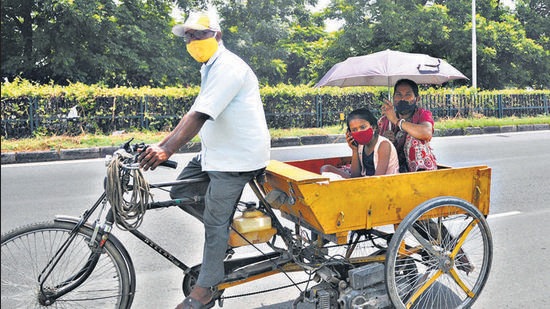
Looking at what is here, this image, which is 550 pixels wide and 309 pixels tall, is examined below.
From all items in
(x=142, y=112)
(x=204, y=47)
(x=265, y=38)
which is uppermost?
(x=265, y=38)

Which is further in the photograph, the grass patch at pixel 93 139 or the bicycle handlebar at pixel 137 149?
the grass patch at pixel 93 139

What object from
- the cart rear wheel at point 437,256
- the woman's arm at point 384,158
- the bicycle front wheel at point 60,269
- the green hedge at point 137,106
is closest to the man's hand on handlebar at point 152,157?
the bicycle front wheel at point 60,269

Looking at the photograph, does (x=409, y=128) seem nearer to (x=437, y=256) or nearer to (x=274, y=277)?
(x=437, y=256)

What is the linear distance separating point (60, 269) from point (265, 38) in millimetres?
21562

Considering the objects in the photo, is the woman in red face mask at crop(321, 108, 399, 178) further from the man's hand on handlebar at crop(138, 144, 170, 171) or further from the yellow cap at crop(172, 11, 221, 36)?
the man's hand on handlebar at crop(138, 144, 170, 171)

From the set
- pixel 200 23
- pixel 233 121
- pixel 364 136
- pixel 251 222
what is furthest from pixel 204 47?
pixel 364 136

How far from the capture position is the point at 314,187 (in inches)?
107

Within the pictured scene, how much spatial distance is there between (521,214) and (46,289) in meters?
4.79

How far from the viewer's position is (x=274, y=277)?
12.7ft

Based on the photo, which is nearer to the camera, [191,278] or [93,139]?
[191,278]

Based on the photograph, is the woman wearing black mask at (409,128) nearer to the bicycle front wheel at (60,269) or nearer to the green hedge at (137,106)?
the bicycle front wheel at (60,269)

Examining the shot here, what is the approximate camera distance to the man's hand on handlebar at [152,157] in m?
2.52

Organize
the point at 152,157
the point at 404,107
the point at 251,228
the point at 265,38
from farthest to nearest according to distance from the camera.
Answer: the point at 265,38
the point at 404,107
the point at 251,228
the point at 152,157

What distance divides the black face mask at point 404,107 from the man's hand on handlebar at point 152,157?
2.02 m
